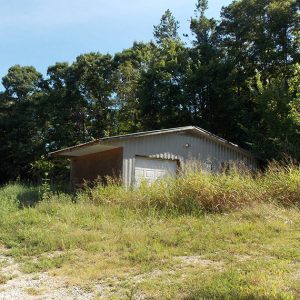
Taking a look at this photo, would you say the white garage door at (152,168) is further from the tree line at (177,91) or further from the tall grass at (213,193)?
the tree line at (177,91)

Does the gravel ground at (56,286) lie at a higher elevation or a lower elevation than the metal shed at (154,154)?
lower

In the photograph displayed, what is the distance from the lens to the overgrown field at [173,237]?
5871mm

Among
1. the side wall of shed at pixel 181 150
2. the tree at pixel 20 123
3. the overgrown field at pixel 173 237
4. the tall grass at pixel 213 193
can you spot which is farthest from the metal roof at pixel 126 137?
the tree at pixel 20 123

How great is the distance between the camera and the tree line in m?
19.8

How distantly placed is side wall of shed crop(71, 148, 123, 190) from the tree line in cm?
662

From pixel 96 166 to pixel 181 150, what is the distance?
376 centimetres

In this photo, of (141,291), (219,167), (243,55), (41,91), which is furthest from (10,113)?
(141,291)

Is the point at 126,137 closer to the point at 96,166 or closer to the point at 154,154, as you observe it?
the point at 154,154

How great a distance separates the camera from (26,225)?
10492mm

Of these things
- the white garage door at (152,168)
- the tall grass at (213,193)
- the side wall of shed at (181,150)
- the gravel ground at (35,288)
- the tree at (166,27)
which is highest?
the tree at (166,27)

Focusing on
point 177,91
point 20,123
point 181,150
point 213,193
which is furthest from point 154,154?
point 20,123

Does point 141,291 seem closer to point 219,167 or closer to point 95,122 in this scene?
point 219,167

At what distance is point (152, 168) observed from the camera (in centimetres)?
1644

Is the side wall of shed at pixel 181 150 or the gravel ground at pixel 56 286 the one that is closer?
the gravel ground at pixel 56 286
